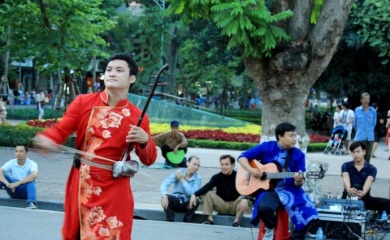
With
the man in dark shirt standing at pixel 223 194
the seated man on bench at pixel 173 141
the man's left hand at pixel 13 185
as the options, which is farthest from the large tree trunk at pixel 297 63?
the seated man on bench at pixel 173 141

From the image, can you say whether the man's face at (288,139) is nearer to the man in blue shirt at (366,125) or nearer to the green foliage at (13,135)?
the man in blue shirt at (366,125)

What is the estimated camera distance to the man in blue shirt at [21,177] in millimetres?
12414

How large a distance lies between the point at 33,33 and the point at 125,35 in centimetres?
2919

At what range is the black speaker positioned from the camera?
1000cm

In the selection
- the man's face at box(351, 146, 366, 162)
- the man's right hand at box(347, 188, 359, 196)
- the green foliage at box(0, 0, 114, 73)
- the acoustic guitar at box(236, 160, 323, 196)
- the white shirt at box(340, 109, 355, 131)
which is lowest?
the man's right hand at box(347, 188, 359, 196)

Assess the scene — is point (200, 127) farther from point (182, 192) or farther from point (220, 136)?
point (182, 192)

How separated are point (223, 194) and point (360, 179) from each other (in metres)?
2.30

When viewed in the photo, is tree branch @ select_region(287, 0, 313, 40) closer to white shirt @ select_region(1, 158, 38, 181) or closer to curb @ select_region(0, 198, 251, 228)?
curb @ select_region(0, 198, 251, 228)

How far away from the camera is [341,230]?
10.1m

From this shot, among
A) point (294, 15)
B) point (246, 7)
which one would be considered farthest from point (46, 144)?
point (294, 15)

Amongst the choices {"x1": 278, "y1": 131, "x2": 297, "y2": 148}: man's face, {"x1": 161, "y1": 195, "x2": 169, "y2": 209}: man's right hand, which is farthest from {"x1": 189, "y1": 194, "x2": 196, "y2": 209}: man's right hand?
{"x1": 278, "y1": 131, "x2": 297, "y2": 148}: man's face

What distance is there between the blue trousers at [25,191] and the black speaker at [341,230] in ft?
15.1

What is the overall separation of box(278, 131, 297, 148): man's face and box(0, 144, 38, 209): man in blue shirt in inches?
195

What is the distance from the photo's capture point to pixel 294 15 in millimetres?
11680
